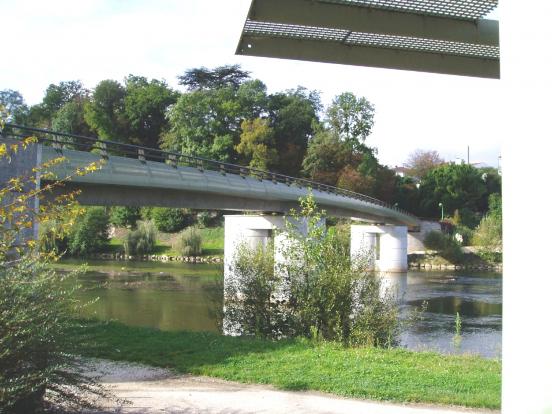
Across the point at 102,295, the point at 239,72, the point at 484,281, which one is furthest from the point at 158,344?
the point at 239,72

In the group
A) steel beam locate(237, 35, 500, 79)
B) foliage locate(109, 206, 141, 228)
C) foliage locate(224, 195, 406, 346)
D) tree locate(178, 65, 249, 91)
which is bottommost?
foliage locate(224, 195, 406, 346)

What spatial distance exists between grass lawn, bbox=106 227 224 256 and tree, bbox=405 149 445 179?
140ft

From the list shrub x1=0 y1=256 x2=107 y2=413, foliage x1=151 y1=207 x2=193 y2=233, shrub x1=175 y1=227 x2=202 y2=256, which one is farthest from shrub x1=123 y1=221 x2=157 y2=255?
shrub x1=0 y1=256 x2=107 y2=413

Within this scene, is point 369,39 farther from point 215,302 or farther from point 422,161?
point 422,161

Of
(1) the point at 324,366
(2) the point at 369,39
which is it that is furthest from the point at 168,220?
(2) the point at 369,39

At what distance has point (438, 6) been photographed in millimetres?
5348

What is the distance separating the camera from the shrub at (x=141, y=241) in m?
61.1

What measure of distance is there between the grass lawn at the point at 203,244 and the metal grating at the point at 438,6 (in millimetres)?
56556

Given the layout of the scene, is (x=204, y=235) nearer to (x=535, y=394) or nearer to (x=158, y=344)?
(x=158, y=344)

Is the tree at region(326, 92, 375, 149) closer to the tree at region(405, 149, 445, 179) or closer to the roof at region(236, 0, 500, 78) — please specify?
the tree at region(405, 149, 445, 179)

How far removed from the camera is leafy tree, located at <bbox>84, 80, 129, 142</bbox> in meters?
77.6

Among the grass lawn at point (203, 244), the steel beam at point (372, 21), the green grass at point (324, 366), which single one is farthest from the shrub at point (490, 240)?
the steel beam at point (372, 21)

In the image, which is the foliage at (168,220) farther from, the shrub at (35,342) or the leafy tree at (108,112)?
the shrub at (35,342)

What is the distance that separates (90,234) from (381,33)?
58409 millimetres
